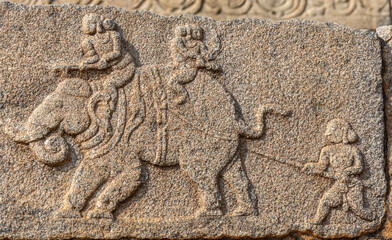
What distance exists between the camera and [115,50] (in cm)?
229

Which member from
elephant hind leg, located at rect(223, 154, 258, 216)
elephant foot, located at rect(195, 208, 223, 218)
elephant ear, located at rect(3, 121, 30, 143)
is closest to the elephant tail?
elephant hind leg, located at rect(223, 154, 258, 216)

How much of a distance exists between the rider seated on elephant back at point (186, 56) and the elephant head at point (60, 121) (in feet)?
1.13

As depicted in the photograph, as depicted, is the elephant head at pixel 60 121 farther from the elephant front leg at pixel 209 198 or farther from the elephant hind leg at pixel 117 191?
the elephant front leg at pixel 209 198

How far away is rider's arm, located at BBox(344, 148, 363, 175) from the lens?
2.36m

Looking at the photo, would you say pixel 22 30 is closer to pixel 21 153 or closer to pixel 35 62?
pixel 35 62

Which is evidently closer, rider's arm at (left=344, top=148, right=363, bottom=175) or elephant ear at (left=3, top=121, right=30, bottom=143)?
elephant ear at (left=3, top=121, right=30, bottom=143)

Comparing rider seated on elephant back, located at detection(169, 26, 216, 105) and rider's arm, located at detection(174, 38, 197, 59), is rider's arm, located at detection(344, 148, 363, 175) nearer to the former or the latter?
rider seated on elephant back, located at detection(169, 26, 216, 105)

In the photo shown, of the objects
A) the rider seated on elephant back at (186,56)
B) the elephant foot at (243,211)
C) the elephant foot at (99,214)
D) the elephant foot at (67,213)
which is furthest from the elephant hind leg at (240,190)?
the elephant foot at (67,213)

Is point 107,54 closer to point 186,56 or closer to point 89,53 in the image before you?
point 89,53

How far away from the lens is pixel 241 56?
239cm

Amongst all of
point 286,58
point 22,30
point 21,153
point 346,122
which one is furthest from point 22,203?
point 346,122

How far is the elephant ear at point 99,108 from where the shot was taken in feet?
7.32

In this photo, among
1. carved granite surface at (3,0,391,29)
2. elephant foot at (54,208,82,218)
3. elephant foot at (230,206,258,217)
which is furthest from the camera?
carved granite surface at (3,0,391,29)

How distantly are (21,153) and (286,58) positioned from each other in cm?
134
